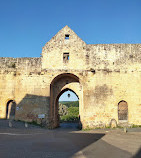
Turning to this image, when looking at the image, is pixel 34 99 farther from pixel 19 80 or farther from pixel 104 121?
pixel 104 121

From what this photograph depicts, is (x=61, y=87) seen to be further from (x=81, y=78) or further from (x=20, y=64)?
(x=20, y=64)

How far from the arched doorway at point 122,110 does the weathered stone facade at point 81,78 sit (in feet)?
0.59

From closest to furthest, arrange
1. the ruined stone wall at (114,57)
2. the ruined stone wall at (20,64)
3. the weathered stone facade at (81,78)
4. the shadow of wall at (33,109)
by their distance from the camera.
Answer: the weathered stone facade at (81,78)
the shadow of wall at (33,109)
the ruined stone wall at (114,57)
the ruined stone wall at (20,64)

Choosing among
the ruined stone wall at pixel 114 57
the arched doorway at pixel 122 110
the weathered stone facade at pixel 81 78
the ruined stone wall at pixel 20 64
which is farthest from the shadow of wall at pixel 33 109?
the arched doorway at pixel 122 110

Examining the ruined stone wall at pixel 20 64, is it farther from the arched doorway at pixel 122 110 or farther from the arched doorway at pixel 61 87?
the arched doorway at pixel 122 110

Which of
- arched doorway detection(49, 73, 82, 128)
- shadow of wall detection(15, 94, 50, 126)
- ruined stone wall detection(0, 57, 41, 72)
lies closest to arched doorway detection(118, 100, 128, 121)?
Answer: arched doorway detection(49, 73, 82, 128)

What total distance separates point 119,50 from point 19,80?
32.6ft

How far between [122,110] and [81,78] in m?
4.67

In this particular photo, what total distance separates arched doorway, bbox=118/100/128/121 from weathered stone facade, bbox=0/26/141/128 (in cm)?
18

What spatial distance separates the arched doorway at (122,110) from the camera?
602 inches

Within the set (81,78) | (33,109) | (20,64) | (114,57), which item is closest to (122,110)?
(81,78)

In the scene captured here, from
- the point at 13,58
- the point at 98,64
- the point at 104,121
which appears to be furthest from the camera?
the point at 13,58

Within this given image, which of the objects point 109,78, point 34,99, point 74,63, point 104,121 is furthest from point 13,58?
point 104,121

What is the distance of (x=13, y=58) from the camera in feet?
56.3
